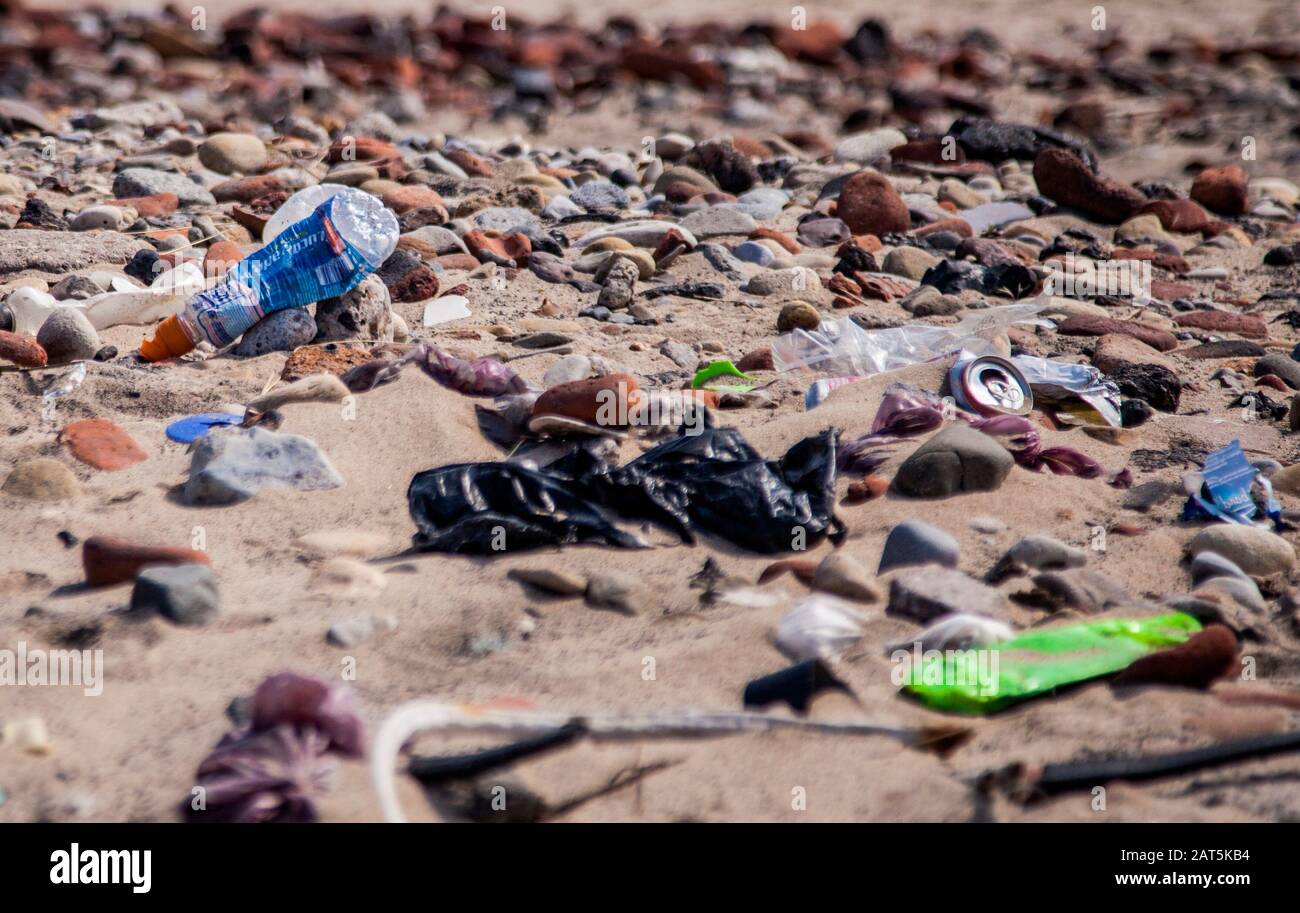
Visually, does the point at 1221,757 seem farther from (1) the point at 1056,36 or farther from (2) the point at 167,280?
(1) the point at 1056,36

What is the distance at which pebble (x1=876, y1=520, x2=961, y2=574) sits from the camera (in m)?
2.43

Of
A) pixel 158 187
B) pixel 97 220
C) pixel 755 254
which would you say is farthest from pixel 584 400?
pixel 158 187

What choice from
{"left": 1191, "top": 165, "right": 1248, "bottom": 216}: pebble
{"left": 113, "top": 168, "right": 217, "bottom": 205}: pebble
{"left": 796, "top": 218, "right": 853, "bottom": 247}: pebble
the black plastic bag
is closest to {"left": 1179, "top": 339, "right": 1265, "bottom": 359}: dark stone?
{"left": 796, "top": 218, "right": 853, "bottom": 247}: pebble

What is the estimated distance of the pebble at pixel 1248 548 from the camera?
8.13 ft

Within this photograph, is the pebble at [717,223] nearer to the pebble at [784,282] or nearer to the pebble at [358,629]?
the pebble at [784,282]

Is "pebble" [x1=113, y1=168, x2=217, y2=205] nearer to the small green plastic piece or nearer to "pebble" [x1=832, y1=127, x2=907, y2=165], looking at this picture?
the small green plastic piece

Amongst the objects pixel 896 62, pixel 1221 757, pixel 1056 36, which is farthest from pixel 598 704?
pixel 1056 36

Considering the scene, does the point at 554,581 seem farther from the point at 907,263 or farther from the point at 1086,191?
the point at 1086,191

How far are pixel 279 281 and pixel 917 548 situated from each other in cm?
203

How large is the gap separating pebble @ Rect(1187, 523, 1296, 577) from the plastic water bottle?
2306mm

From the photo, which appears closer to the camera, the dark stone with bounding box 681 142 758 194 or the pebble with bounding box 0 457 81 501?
the pebble with bounding box 0 457 81 501

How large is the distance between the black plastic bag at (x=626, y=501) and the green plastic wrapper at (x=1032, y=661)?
57cm

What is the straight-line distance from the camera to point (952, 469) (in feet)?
8.96

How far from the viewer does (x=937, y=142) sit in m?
6.54
